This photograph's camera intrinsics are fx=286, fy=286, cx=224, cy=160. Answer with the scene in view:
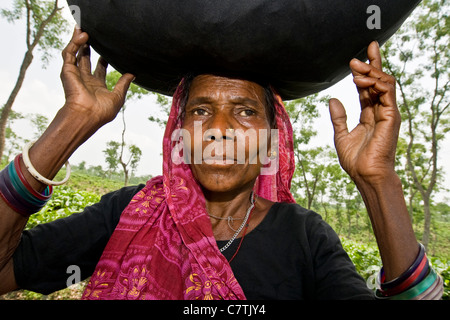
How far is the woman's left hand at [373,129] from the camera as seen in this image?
1148 millimetres

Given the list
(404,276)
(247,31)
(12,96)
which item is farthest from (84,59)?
(12,96)

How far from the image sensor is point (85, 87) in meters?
1.35

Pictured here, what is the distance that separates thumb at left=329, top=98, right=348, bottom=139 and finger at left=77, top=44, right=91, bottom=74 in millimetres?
1247

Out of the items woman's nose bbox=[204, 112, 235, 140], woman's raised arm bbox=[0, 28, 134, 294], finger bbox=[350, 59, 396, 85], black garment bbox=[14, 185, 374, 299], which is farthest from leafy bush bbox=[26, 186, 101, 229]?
finger bbox=[350, 59, 396, 85]

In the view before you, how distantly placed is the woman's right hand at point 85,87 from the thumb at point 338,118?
103 cm

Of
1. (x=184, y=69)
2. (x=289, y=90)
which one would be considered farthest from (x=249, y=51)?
(x=289, y=90)

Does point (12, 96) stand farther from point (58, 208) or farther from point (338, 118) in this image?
point (338, 118)

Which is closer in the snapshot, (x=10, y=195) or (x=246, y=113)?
(x=10, y=195)

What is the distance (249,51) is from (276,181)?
1016mm

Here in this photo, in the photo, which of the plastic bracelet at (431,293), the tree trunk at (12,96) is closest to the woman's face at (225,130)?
the plastic bracelet at (431,293)

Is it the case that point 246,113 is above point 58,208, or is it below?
above

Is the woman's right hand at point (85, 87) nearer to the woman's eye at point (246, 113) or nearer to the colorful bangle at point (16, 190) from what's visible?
the colorful bangle at point (16, 190)

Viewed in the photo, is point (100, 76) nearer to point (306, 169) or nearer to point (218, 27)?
point (218, 27)

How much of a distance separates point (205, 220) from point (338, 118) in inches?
33.0
